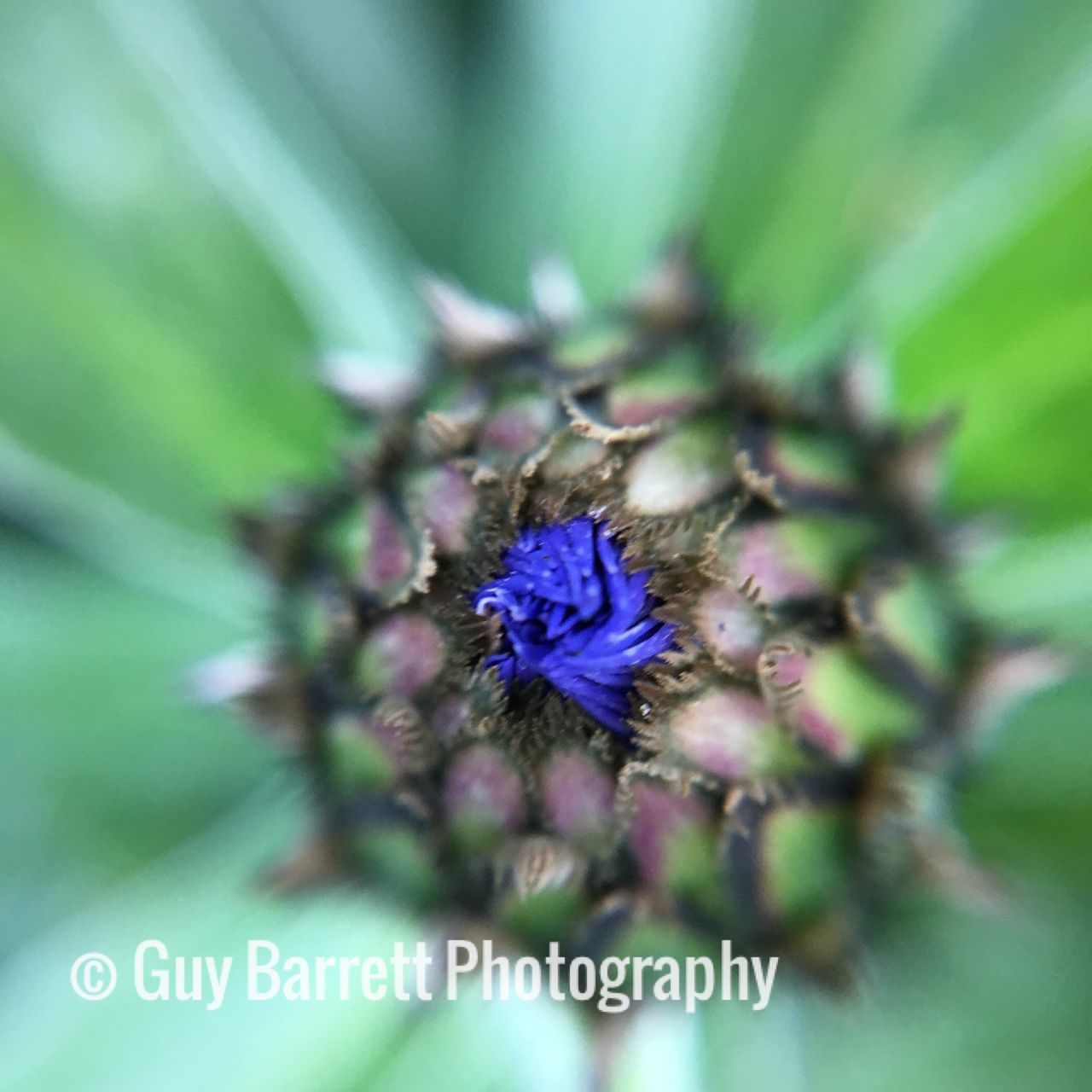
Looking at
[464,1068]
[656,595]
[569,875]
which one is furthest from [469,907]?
[464,1068]

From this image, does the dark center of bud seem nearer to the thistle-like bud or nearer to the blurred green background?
the thistle-like bud

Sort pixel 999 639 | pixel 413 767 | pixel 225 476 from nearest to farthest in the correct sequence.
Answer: pixel 413 767
pixel 999 639
pixel 225 476

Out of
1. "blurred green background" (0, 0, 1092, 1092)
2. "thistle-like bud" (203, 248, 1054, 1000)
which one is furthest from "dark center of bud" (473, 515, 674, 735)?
"blurred green background" (0, 0, 1092, 1092)

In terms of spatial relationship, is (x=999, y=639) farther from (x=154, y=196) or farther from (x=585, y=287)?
(x=154, y=196)

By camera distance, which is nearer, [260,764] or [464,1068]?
[464,1068]

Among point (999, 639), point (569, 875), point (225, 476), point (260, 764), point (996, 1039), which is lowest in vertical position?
point (569, 875)

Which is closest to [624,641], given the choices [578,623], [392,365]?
[578,623]
